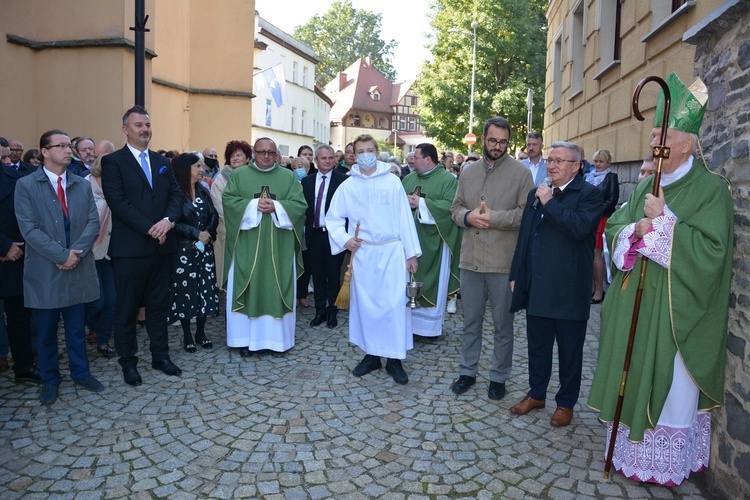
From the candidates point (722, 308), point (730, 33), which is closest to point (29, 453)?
point (722, 308)

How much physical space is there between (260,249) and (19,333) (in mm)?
2236

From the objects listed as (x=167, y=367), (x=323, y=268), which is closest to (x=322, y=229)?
(x=323, y=268)

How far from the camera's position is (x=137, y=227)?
5.08 m

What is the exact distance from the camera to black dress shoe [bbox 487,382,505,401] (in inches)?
197

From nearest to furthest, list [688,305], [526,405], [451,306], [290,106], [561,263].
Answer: [688,305] < [561,263] < [526,405] < [451,306] < [290,106]

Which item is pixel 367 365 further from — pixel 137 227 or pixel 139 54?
pixel 139 54

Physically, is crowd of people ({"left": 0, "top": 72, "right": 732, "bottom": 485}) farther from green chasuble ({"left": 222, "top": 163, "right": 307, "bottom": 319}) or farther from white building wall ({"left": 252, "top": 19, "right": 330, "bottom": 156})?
white building wall ({"left": 252, "top": 19, "right": 330, "bottom": 156})

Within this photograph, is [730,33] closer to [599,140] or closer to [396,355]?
[396,355]

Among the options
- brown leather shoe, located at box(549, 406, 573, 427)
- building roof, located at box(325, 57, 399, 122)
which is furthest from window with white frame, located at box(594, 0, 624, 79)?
building roof, located at box(325, 57, 399, 122)

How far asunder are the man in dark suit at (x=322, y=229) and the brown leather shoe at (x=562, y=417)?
11.7ft

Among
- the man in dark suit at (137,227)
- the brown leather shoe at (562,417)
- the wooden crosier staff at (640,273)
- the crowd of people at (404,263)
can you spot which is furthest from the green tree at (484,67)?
the wooden crosier staff at (640,273)

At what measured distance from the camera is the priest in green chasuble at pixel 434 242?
6.73m

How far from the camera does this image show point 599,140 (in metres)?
10.7

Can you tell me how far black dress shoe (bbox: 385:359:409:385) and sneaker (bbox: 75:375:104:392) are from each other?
2419 millimetres
